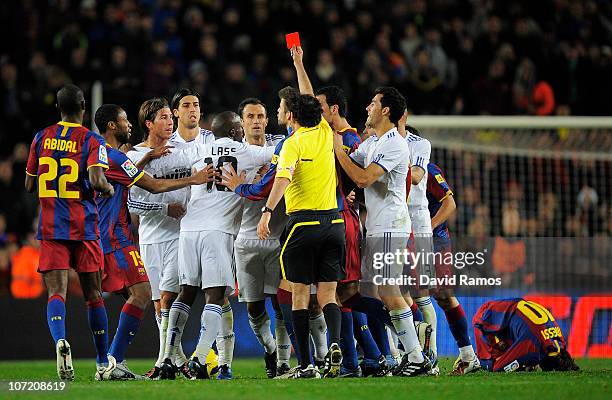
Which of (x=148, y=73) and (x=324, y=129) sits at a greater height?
(x=148, y=73)

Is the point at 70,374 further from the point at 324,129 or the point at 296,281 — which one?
the point at 324,129

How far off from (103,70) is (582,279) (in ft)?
24.6

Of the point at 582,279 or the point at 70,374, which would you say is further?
the point at 582,279

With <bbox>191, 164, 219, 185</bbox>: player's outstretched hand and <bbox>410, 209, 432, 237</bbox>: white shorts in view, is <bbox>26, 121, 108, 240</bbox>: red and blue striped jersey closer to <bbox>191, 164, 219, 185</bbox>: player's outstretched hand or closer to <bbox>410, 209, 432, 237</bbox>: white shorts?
<bbox>191, 164, 219, 185</bbox>: player's outstretched hand

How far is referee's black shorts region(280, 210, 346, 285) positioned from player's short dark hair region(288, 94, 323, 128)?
731mm

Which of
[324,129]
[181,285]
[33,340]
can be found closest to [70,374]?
[181,285]

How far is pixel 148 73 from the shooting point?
1744cm

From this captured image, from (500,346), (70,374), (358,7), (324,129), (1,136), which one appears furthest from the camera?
(358,7)

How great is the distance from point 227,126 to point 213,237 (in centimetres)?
103

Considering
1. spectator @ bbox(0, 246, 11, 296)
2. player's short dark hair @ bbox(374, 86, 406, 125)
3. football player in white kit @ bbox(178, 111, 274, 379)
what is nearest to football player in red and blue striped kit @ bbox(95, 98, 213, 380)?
football player in white kit @ bbox(178, 111, 274, 379)

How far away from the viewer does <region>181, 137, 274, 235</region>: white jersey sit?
994cm

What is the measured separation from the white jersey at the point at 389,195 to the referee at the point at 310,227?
0.54 metres

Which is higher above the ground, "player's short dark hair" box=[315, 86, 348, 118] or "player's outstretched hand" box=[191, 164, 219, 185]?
"player's short dark hair" box=[315, 86, 348, 118]

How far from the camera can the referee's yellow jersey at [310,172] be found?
9.40 metres
